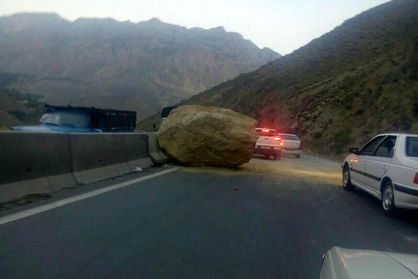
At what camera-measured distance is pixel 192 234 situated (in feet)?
22.2

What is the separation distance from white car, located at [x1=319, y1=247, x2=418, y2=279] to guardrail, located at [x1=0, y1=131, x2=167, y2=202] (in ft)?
20.7

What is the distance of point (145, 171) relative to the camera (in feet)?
46.6

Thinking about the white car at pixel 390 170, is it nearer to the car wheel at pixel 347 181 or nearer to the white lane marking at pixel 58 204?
the car wheel at pixel 347 181

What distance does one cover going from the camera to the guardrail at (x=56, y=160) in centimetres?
828

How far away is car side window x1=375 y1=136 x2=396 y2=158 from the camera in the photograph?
10617 mm

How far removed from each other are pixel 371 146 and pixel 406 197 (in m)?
4.02

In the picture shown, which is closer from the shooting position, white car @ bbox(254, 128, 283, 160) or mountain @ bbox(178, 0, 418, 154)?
white car @ bbox(254, 128, 283, 160)

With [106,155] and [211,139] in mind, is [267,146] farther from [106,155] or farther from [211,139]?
[106,155]

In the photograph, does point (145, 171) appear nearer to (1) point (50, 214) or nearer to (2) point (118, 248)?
(1) point (50, 214)

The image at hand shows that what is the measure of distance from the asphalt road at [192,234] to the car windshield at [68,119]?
6.68 metres

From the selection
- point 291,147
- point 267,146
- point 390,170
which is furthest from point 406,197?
point 291,147

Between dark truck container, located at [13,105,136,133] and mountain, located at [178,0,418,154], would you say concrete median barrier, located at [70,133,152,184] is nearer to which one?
dark truck container, located at [13,105,136,133]

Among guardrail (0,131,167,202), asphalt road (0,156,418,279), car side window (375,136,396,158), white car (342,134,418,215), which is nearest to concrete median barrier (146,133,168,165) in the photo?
guardrail (0,131,167,202)

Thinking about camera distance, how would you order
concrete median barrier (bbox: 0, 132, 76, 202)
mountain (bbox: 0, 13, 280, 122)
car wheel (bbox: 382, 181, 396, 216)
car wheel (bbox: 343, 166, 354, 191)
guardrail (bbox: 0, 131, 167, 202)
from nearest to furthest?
concrete median barrier (bbox: 0, 132, 76, 202)
guardrail (bbox: 0, 131, 167, 202)
car wheel (bbox: 382, 181, 396, 216)
car wheel (bbox: 343, 166, 354, 191)
mountain (bbox: 0, 13, 280, 122)
